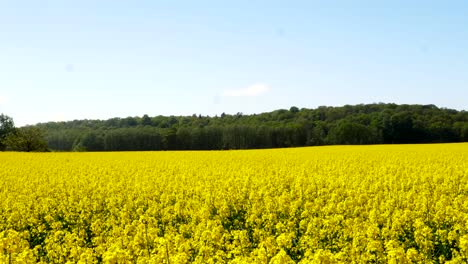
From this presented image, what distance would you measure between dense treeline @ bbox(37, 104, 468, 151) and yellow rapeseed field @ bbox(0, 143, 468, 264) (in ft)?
168

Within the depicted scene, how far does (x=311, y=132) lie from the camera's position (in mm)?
73250

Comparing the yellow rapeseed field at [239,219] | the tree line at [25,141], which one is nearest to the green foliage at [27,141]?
the tree line at [25,141]

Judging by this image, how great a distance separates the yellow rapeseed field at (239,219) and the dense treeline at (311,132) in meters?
51.3

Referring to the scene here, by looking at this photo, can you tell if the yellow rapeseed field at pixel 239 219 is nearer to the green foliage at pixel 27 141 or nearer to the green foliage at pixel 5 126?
the green foliage at pixel 27 141

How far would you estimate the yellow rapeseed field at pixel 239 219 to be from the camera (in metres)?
6.07

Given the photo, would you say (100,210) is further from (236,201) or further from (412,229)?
(412,229)

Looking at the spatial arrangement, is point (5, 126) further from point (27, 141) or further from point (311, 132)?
point (311, 132)

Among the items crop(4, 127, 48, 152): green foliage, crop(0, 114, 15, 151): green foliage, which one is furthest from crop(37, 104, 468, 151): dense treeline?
crop(4, 127, 48, 152): green foliage

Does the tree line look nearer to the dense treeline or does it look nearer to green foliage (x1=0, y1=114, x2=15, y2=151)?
green foliage (x1=0, y1=114, x2=15, y2=151)

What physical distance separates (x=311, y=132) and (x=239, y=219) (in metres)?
63.5

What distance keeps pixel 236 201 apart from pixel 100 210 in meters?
2.94

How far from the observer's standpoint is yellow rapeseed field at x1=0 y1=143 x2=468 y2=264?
19.9ft

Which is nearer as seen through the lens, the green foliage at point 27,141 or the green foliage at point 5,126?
the green foliage at point 27,141

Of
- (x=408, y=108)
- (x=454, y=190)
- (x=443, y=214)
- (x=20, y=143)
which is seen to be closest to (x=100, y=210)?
(x=443, y=214)
